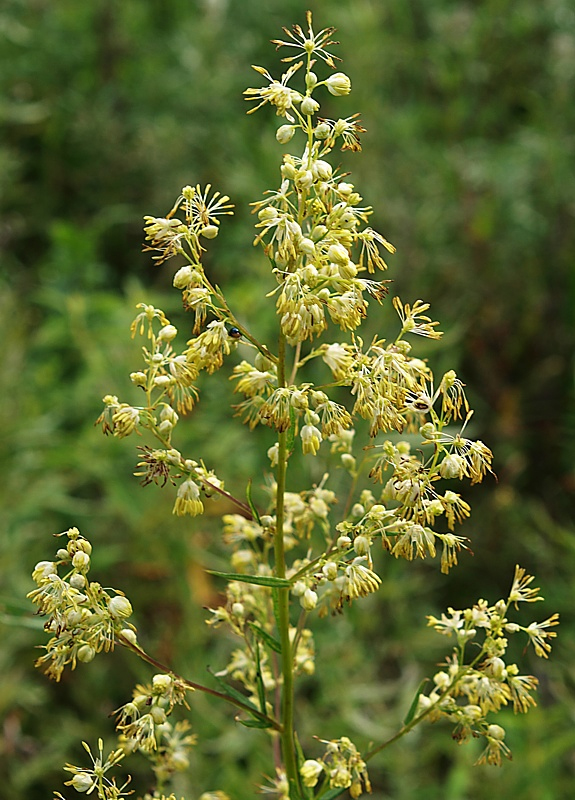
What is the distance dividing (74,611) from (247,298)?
2519 millimetres

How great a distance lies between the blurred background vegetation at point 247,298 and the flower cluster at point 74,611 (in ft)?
1.38

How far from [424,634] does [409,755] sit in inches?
21.2

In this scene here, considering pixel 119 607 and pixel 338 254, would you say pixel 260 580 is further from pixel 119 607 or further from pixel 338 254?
pixel 338 254

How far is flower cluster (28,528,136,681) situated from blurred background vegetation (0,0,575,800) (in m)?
0.42

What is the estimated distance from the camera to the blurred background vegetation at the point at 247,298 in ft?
10.2

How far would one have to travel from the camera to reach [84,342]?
12.4 ft

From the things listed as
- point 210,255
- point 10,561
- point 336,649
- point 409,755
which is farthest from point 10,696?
point 210,255

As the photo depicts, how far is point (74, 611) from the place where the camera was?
117 centimetres

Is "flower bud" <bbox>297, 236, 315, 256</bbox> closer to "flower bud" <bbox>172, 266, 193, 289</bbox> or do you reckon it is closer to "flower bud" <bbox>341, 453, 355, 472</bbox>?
"flower bud" <bbox>172, 266, 193, 289</bbox>

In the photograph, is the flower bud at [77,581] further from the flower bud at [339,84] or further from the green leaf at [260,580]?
the flower bud at [339,84]

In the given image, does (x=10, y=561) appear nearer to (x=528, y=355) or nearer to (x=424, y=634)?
(x=424, y=634)

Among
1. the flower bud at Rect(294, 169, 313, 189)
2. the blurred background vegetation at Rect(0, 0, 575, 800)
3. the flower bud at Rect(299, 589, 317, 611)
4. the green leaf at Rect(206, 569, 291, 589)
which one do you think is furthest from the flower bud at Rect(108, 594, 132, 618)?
the flower bud at Rect(294, 169, 313, 189)

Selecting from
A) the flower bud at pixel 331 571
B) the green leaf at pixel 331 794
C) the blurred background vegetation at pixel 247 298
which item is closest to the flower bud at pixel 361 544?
the flower bud at pixel 331 571

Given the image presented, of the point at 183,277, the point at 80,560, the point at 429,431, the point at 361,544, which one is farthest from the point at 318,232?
the point at 80,560
